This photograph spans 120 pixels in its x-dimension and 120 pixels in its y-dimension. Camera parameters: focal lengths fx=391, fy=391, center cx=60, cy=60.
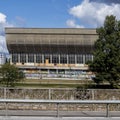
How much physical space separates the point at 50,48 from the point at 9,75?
89093mm

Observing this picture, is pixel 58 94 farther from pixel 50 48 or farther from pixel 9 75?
pixel 50 48

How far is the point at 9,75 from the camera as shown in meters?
44.6

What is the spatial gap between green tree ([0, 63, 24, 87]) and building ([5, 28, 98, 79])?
83.9 metres

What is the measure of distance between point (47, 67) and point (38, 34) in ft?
37.7

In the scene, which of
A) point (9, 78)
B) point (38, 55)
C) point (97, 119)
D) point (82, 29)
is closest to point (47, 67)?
point (38, 55)

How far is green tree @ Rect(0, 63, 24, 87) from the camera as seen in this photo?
145 ft

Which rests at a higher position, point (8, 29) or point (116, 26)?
point (8, 29)

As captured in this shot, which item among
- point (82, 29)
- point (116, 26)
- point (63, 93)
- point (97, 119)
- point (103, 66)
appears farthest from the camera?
point (82, 29)

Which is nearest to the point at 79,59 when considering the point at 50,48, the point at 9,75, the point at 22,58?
the point at 50,48

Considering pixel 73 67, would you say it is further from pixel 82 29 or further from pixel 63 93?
pixel 63 93

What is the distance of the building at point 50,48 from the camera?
431ft

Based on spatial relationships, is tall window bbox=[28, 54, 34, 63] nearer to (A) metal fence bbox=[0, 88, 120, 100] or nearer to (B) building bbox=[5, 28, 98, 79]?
(B) building bbox=[5, 28, 98, 79]

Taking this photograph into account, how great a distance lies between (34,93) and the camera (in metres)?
27.0

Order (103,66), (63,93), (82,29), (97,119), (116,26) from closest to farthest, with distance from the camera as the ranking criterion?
(97,119)
(63,93)
(103,66)
(116,26)
(82,29)
